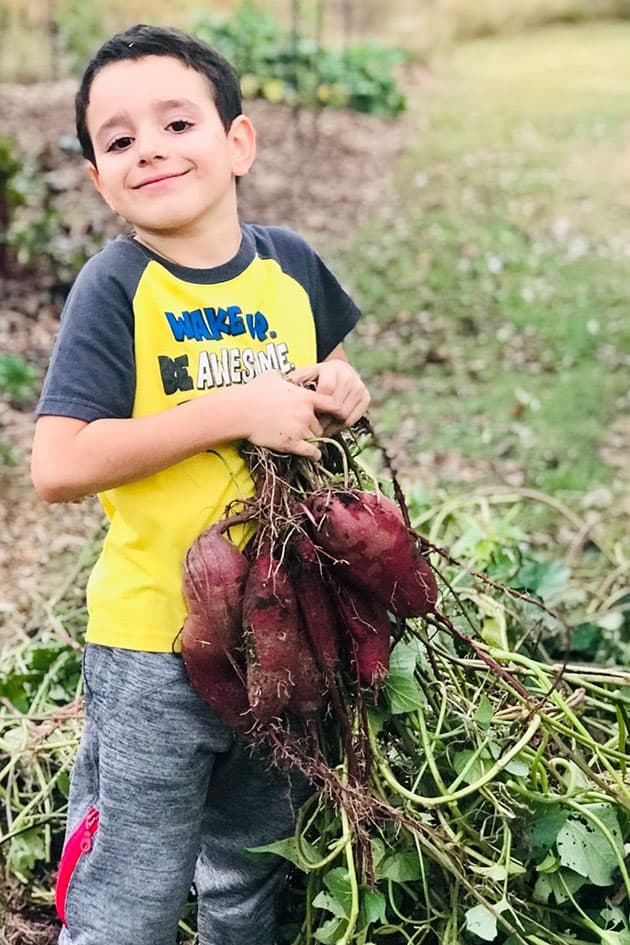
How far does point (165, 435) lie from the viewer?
148 centimetres

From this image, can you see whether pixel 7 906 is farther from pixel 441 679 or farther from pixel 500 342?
pixel 500 342

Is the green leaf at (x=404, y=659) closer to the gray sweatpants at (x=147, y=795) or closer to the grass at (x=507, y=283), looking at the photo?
the gray sweatpants at (x=147, y=795)

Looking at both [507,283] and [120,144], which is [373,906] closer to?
[120,144]

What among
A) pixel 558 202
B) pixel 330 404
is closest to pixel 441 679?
pixel 330 404

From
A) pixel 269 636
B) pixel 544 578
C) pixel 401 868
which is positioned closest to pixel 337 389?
pixel 269 636

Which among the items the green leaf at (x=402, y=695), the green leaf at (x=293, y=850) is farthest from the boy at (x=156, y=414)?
the green leaf at (x=402, y=695)

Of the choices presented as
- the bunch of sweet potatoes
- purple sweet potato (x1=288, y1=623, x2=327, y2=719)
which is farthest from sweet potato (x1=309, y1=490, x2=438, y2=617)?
purple sweet potato (x1=288, y1=623, x2=327, y2=719)

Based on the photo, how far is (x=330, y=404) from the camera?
1525mm

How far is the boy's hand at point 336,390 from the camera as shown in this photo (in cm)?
154

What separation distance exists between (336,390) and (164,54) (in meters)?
0.50

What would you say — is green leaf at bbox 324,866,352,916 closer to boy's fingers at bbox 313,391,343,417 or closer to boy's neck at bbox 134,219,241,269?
boy's fingers at bbox 313,391,343,417

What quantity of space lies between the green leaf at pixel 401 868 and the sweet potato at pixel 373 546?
0.36 m

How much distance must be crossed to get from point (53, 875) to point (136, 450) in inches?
38.7

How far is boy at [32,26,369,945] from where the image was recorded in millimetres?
1490
